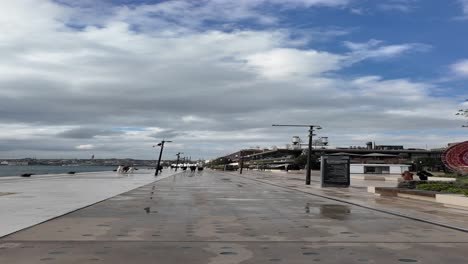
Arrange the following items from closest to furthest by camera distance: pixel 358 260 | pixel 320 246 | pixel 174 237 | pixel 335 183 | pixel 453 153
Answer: pixel 358 260
pixel 320 246
pixel 174 237
pixel 453 153
pixel 335 183

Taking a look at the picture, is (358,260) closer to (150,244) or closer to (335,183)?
(150,244)

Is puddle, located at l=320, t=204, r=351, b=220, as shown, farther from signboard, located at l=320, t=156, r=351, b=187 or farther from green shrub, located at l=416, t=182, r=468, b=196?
signboard, located at l=320, t=156, r=351, b=187

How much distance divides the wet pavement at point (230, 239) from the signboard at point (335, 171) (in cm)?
1852

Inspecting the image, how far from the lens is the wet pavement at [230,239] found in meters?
8.48

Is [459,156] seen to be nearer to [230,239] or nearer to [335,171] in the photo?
[335,171]

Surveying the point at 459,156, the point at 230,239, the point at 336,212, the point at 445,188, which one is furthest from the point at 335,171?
the point at 230,239

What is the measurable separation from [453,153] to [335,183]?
1073 centimetres

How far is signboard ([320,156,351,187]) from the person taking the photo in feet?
113

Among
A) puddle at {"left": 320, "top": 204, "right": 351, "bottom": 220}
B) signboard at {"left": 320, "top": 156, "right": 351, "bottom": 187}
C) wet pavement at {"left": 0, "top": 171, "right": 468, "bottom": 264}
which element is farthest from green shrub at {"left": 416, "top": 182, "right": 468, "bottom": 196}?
signboard at {"left": 320, "top": 156, "right": 351, "bottom": 187}

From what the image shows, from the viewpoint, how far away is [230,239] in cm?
1042

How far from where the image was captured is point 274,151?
191250 millimetres

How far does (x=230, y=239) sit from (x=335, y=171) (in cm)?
2572

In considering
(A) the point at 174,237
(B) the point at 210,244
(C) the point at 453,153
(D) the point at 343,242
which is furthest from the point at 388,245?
(C) the point at 453,153

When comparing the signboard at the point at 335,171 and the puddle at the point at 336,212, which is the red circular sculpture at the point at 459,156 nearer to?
the puddle at the point at 336,212
